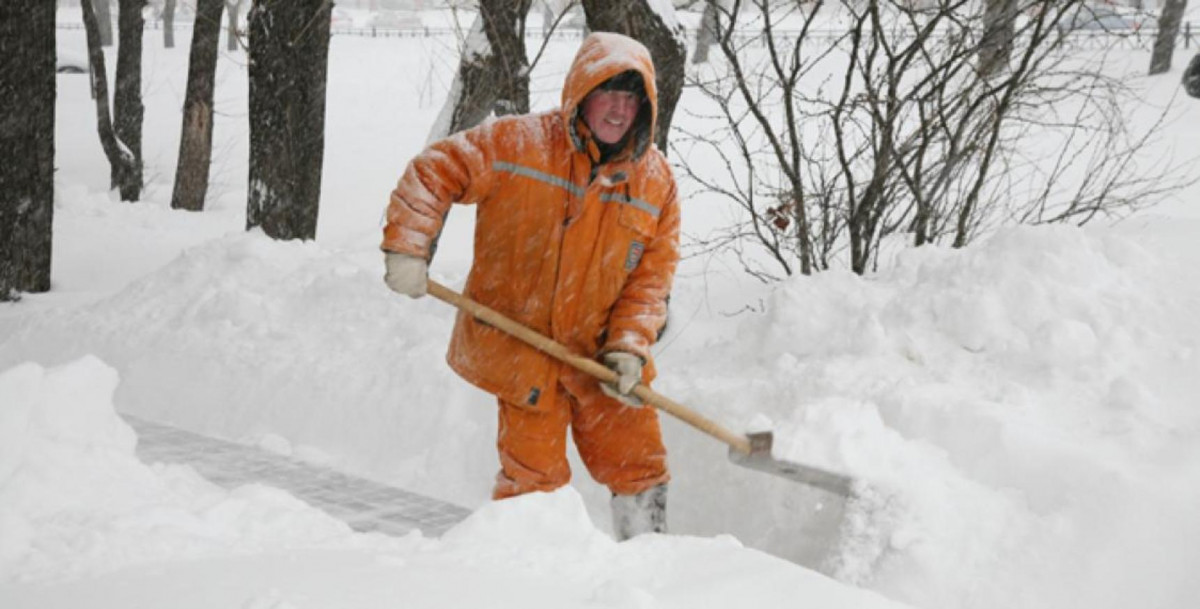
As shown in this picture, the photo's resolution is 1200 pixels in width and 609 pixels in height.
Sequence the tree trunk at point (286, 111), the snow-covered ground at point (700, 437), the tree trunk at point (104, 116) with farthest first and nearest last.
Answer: the tree trunk at point (104, 116) < the tree trunk at point (286, 111) < the snow-covered ground at point (700, 437)

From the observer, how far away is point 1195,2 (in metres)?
36.0

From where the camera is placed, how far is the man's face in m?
3.60

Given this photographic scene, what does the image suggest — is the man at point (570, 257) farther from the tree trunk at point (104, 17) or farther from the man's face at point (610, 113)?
the tree trunk at point (104, 17)

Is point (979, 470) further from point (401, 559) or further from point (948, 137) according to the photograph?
point (948, 137)

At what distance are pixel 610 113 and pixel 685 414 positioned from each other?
1037mm

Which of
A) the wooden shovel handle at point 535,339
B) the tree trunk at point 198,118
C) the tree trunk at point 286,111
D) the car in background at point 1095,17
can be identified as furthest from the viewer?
the tree trunk at point 198,118

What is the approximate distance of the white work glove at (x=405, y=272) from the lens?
3.65m

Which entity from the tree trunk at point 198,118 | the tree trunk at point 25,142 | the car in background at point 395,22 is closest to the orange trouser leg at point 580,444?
the tree trunk at point 25,142

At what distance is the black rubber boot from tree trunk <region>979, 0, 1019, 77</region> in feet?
10.6

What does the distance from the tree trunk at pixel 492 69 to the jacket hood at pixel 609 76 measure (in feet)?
15.5

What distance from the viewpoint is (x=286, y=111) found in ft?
25.4

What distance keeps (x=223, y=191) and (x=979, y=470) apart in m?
14.9

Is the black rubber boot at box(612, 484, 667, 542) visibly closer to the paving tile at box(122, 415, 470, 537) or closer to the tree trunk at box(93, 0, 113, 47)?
the paving tile at box(122, 415, 470, 537)

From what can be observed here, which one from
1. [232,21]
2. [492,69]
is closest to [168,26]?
[232,21]
